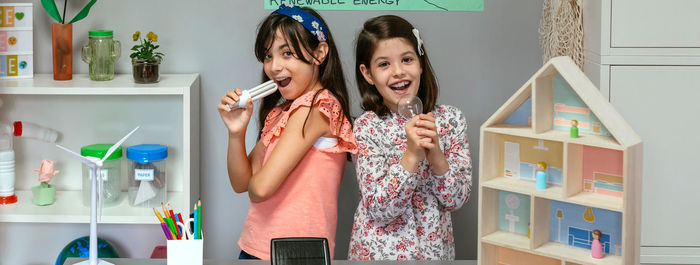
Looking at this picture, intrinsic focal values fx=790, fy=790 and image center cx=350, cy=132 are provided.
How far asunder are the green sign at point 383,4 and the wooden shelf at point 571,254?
3.52 ft

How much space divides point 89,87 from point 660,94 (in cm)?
133

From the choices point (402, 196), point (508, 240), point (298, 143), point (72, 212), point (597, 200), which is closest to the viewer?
point (597, 200)

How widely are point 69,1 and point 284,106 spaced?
742 millimetres

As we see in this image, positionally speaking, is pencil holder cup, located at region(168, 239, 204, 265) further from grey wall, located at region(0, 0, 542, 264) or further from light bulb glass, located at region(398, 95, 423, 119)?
grey wall, located at region(0, 0, 542, 264)

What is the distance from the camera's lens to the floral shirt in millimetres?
1648

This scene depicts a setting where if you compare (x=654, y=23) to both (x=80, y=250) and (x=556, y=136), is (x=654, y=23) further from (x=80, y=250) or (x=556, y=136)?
(x=80, y=250)

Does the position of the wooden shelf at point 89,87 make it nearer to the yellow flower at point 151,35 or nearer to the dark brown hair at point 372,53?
the yellow flower at point 151,35

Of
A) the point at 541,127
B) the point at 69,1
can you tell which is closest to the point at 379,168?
the point at 541,127

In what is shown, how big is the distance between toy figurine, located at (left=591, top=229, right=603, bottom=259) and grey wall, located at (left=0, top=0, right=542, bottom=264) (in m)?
1.08

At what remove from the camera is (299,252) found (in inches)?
49.2

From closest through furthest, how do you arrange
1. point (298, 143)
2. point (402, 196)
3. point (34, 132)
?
point (402, 196), point (298, 143), point (34, 132)

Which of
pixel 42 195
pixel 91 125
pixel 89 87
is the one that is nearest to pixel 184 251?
pixel 89 87

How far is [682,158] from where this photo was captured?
5.51ft

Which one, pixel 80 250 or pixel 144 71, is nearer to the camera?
pixel 144 71
